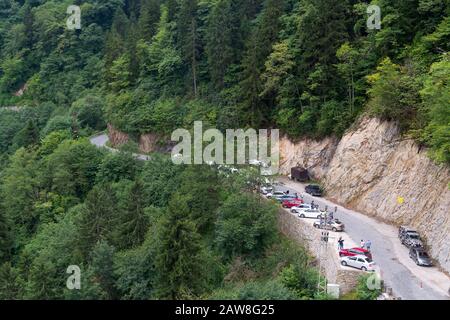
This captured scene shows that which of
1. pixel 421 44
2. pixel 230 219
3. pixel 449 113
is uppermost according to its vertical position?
pixel 421 44

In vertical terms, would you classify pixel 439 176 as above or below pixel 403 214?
above

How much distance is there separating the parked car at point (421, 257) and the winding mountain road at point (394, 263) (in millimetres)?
266

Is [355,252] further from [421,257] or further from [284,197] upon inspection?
[284,197]

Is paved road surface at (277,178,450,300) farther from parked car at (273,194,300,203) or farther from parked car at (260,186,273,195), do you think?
parked car at (260,186,273,195)

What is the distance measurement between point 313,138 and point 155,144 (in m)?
19.9

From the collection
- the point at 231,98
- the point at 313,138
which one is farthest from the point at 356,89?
the point at 231,98

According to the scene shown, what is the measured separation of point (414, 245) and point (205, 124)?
1044 inches

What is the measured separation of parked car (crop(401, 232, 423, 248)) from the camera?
29212 mm

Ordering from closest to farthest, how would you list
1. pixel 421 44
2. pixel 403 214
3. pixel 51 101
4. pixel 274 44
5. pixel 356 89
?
pixel 403 214, pixel 421 44, pixel 356 89, pixel 274 44, pixel 51 101

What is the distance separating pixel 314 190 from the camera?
40500 millimetres

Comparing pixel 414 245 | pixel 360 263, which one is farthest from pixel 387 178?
pixel 360 263

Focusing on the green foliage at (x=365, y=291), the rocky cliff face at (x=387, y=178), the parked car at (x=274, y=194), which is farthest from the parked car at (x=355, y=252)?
the parked car at (x=274, y=194)

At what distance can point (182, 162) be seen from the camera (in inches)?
1641
